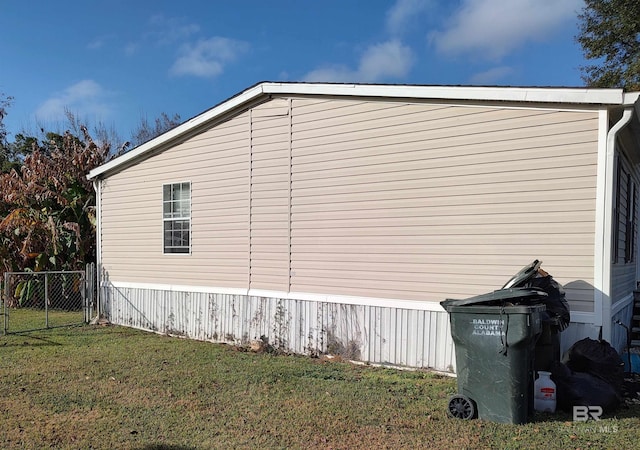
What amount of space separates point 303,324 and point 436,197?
2.82 m

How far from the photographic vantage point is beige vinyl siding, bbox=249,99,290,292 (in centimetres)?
761

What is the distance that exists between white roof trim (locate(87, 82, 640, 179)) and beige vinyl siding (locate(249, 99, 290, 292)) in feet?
1.04

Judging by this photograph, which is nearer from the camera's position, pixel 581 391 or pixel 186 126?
pixel 581 391

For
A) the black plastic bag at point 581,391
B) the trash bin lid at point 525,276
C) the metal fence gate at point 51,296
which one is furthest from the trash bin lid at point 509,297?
the metal fence gate at point 51,296

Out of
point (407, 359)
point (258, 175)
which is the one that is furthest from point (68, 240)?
point (407, 359)

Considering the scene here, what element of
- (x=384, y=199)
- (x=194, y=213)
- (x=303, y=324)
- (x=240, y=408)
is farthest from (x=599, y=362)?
(x=194, y=213)

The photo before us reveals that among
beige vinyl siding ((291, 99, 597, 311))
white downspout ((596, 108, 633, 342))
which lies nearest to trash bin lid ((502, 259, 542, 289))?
beige vinyl siding ((291, 99, 597, 311))

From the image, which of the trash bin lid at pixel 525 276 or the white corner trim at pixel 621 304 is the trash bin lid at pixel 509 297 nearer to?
the trash bin lid at pixel 525 276

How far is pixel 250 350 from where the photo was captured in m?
7.64

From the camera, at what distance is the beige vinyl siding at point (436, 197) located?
5430 mm

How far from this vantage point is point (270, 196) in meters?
7.75

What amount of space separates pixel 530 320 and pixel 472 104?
3.03m

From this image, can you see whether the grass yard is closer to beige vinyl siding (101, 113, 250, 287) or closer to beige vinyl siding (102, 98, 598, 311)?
beige vinyl siding (102, 98, 598, 311)

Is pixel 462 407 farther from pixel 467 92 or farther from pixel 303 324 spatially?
pixel 467 92
